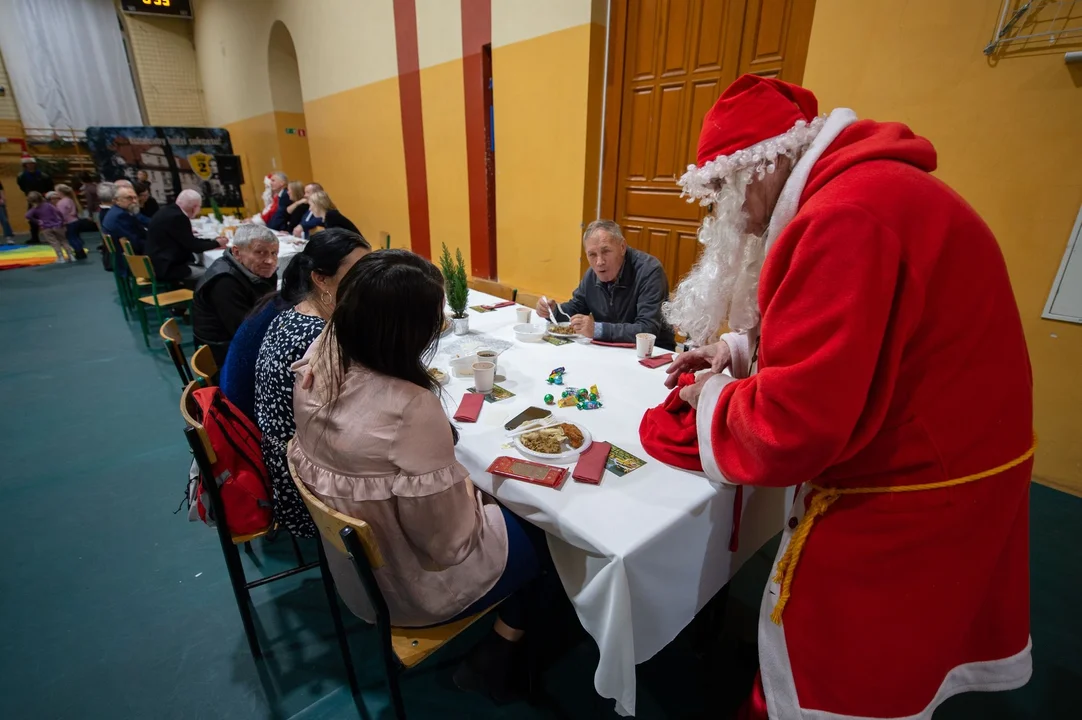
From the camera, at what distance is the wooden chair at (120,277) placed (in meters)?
5.13

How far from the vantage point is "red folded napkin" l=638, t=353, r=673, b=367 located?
2008 millimetres

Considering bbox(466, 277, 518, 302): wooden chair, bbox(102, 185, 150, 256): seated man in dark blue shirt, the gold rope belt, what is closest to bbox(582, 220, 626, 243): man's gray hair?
bbox(466, 277, 518, 302): wooden chair

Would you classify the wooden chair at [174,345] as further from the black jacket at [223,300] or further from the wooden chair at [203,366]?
the black jacket at [223,300]

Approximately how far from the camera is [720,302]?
4.07 feet

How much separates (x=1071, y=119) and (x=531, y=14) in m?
3.62

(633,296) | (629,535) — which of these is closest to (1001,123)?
(633,296)

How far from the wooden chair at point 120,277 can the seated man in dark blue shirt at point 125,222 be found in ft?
0.17

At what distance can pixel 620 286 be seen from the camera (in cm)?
267

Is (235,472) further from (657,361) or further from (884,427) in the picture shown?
(884,427)

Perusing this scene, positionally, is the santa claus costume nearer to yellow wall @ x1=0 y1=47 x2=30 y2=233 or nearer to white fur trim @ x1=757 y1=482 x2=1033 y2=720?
white fur trim @ x1=757 y1=482 x2=1033 y2=720

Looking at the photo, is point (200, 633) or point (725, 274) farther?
point (200, 633)

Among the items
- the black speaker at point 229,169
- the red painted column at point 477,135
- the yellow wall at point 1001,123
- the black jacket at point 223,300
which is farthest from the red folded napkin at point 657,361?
the black speaker at point 229,169

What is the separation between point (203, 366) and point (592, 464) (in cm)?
159

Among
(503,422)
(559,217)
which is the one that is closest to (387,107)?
(559,217)
